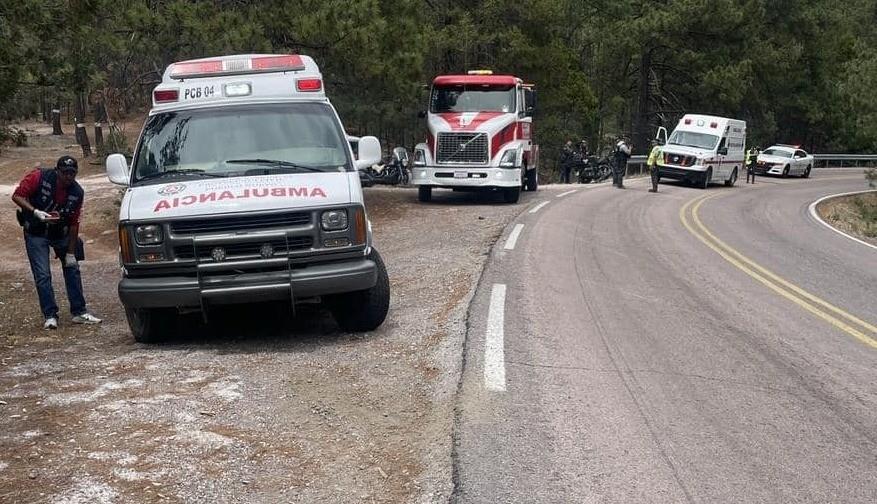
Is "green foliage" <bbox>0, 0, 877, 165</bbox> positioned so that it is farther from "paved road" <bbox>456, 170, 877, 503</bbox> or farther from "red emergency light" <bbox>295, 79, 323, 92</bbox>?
"paved road" <bbox>456, 170, 877, 503</bbox>

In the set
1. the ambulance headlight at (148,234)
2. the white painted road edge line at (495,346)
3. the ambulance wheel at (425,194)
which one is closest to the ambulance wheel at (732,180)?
the ambulance wheel at (425,194)

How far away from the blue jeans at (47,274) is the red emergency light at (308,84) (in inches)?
118

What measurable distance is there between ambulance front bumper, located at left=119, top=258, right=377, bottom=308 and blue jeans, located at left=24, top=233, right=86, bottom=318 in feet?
7.73

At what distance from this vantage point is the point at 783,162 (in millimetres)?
43781

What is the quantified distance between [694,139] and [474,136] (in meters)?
15.1

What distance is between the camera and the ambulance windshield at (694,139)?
32781 mm

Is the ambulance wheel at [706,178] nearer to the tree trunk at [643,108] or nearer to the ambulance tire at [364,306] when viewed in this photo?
the tree trunk at [643,108]

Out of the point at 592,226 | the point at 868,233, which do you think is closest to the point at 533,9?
the point at 868,233

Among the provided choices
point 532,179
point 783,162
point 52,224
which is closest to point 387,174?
point 532,179

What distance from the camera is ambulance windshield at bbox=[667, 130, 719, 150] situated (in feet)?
108

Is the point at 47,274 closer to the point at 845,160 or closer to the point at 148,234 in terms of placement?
the point at 148,234

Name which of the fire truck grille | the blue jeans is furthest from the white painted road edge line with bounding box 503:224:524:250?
the blue jeans

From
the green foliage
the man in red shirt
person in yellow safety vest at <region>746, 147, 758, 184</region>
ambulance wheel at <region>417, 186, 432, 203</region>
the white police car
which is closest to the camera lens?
the man in red shirt

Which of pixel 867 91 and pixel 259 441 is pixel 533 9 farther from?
pixel 259 441
